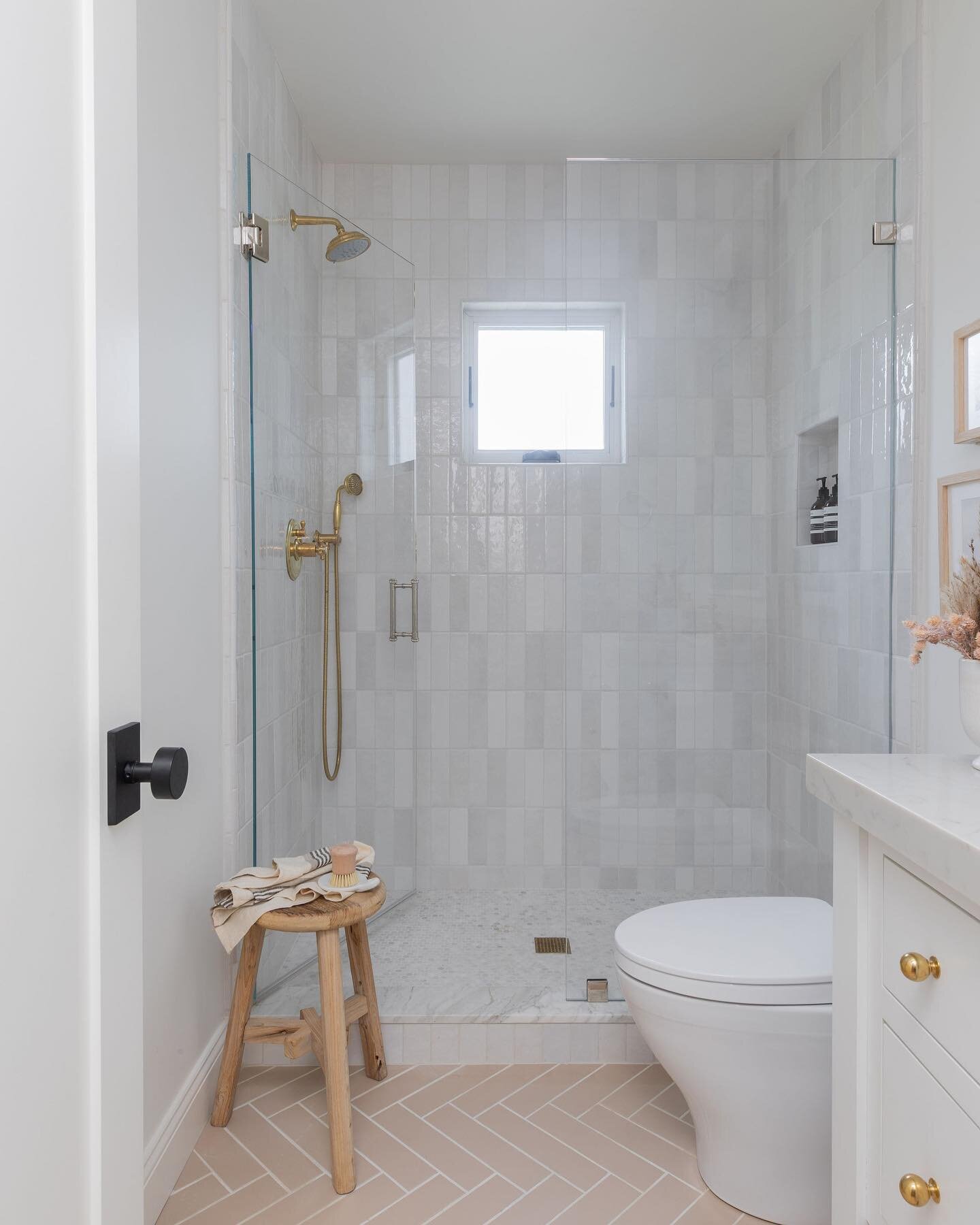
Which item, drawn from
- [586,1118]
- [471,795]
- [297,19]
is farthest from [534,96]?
[586,1118]

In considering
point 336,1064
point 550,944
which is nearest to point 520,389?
point 550,944

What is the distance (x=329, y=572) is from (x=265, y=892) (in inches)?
46.6

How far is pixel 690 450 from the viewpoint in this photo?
2.11 metres

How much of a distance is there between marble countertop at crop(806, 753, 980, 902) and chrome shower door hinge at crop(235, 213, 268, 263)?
167 centimetres

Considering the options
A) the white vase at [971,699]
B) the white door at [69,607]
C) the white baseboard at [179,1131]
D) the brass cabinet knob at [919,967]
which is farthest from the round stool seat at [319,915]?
the white vase at [971,699]

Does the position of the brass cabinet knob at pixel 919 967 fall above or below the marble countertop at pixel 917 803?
below

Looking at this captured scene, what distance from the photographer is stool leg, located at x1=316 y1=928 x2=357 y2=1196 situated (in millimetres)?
1584

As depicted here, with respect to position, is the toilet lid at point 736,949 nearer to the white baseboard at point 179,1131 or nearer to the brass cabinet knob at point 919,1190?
the brass cabinet knob at point 919,1190

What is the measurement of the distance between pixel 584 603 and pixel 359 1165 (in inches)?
52.4

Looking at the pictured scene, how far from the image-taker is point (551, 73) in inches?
96.0

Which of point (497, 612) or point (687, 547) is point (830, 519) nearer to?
point (687, 547)

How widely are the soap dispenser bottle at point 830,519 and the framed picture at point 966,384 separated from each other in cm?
37

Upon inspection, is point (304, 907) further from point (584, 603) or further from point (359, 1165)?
point (584, 603)

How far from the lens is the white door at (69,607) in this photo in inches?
24.2
